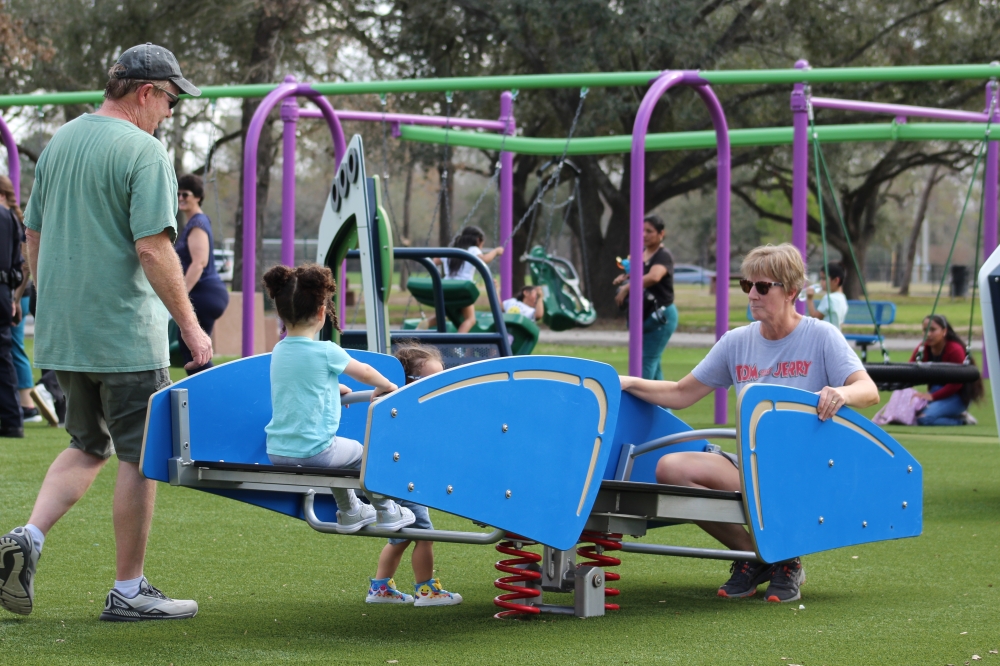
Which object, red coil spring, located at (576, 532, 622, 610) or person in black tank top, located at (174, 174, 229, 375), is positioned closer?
red coil spring, located at (576, 532, 622, 610)

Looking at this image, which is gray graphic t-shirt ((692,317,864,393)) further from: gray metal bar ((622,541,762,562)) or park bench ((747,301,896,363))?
park bench ((747,301,896,363))

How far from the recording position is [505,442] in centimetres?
390

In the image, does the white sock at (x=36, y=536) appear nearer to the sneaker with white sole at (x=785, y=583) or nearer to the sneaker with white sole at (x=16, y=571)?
the sneaker with white sole at (x=16, y=571)

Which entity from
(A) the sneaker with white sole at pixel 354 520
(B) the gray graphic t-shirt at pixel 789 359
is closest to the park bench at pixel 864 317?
(B) the gray graphic t-shirt at pixel 789 359

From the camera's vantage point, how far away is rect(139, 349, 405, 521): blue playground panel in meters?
4.24

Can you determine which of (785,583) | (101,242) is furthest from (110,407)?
(785,583)

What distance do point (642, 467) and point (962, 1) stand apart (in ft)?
73.6

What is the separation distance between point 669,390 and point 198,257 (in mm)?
4106

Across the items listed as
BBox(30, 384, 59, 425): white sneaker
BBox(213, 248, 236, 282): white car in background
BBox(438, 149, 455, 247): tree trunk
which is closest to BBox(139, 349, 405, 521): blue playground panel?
BBox(213, 248, 236, 282): white car in background

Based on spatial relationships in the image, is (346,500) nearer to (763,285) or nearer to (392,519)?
(392,519)

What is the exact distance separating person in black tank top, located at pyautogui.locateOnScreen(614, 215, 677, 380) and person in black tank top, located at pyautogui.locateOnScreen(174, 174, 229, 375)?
3.50m

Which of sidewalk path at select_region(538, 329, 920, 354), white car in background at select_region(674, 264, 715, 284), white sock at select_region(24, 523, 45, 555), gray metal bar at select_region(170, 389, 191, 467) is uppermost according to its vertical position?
gray metal bar at select_region(170, 389, 191, 467)

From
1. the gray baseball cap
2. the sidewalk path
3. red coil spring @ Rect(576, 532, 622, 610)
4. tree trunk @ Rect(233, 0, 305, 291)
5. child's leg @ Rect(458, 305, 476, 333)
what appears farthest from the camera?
tree trunk @ Rect(233, 0, 305, 291)

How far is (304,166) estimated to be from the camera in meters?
40.3
